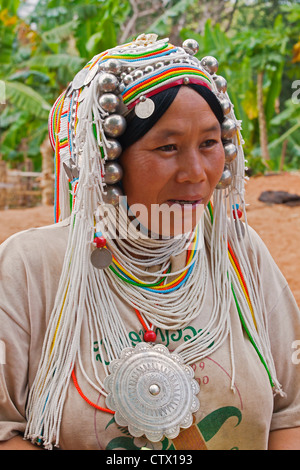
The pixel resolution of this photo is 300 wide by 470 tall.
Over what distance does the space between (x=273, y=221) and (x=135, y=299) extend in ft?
23.0

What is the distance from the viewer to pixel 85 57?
9.53m

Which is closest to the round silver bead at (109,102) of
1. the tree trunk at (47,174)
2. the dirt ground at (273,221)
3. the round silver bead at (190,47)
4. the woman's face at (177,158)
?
the woman's face at (177,158)

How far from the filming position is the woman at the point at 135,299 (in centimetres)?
146

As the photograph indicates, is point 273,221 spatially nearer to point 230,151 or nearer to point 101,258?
point 230,151

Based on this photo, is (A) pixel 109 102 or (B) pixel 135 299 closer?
(A) pixel 109 102

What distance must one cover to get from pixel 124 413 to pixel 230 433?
1.08 ft

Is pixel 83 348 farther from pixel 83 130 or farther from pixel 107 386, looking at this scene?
pixel 83 130

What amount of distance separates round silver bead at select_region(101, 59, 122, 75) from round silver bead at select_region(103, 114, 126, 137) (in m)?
0.13

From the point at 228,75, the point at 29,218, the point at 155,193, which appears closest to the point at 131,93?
the point at 155,193

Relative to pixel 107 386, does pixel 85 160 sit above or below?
above

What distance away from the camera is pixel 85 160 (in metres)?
1.50

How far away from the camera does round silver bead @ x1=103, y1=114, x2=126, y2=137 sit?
146 cm

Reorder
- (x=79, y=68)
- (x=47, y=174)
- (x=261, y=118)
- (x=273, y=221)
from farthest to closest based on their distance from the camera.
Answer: (x=261, y=118) → (x=47, y=174) → (x=79, y=68) → (x=273, y=221)

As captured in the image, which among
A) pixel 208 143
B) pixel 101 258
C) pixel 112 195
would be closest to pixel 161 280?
pixel 101 258
